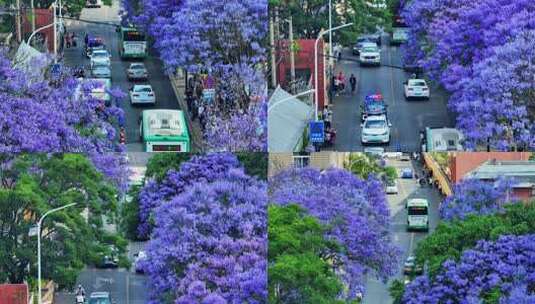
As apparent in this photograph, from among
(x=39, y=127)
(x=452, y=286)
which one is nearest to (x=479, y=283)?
(x=452, y=286)

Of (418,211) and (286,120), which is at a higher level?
(286,120)

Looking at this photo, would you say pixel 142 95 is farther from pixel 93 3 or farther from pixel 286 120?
pixel 286 120

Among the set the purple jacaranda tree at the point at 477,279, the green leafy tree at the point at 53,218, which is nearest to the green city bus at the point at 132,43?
the green leafy tree at the point at 53,218

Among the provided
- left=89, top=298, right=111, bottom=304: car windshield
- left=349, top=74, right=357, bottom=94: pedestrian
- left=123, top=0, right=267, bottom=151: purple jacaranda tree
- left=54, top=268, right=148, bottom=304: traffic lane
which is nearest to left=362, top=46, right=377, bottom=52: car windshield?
left=349, top=74, right=357, bottom=94: pedestrian

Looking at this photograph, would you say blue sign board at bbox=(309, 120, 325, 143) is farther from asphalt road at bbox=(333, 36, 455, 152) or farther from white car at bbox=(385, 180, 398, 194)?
white car at bbox=(385, 180, 398, 194)

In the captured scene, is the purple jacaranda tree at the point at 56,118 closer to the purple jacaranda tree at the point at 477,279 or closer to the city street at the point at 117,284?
the city street at the point at 117,284

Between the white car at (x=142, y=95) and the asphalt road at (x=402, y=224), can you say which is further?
the white car at (x=142, y=95)

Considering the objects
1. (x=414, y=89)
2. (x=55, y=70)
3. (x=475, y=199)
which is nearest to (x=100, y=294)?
(x=55, y=70)
